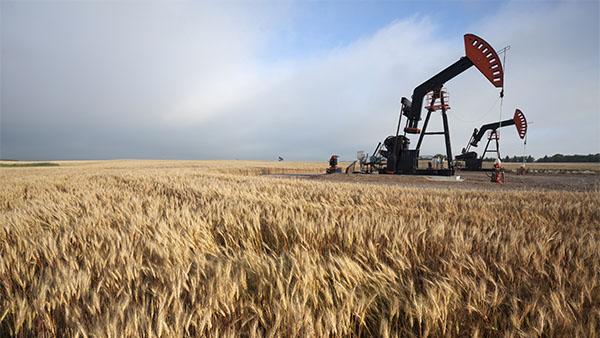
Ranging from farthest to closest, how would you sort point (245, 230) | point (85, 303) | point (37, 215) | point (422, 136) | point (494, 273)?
point (422, 136) → point (37, 215) → point (245, 230) → point (494, 273) → point (85, 303)

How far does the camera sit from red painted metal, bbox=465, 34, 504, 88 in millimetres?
9750

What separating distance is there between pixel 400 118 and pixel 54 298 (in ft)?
47.6

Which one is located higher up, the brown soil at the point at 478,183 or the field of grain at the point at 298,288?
the field of grain at the point at 298,288

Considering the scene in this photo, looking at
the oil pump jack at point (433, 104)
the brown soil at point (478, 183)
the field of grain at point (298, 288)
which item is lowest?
the brown soil at point (478, 183)

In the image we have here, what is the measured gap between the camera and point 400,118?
12.9 meters

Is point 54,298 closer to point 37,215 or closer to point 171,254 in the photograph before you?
point 171,254

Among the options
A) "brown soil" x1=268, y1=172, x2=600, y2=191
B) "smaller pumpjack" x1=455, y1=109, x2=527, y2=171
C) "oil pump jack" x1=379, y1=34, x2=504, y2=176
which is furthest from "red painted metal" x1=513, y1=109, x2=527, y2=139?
"oil pump jack" x1=379, y1=34, x2=504, y2=176

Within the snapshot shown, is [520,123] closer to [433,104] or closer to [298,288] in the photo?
[433,104]

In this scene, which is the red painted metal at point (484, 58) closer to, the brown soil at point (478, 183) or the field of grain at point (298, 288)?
the brown soil at point (478, 183)

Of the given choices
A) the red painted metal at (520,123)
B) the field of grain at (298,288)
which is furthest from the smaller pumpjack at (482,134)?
the field of grain at (298,288)

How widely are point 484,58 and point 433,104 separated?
2953 millimetres

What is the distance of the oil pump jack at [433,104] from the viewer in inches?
392

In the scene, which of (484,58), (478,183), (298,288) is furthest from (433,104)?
(298,288)

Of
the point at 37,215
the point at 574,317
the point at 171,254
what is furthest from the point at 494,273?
the point at 37,215
